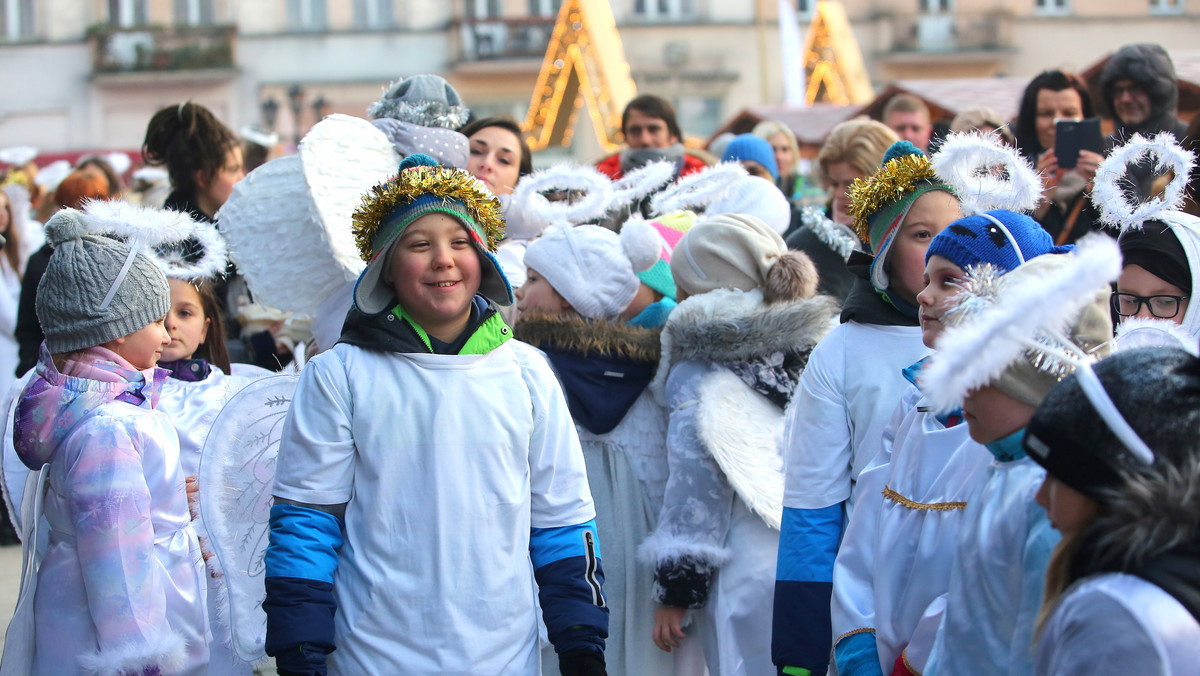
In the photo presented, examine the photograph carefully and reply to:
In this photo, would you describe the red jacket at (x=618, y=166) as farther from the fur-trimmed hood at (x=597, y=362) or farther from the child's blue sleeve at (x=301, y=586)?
the child's blue sleeve at (x=301, y=586)

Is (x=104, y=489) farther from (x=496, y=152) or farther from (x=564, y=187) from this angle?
(x=496, y=152)

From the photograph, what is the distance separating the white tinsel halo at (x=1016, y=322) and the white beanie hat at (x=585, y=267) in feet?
7.49

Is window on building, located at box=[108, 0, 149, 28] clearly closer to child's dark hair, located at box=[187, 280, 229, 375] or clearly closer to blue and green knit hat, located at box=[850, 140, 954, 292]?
child's dark hair, located at box=[187, 280, 229, 375]

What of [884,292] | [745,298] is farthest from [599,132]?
[884,292]

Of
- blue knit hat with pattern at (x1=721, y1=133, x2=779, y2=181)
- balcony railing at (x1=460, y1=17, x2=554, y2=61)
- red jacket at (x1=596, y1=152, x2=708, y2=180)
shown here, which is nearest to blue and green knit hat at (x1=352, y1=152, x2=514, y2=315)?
red jacket at (x1=596, y1=152, x2=708, y2=180)

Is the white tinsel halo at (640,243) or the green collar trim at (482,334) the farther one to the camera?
the white tinsel halo at (640,243)

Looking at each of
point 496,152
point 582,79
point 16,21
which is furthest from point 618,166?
point 16,21

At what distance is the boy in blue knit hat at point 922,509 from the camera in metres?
2.26

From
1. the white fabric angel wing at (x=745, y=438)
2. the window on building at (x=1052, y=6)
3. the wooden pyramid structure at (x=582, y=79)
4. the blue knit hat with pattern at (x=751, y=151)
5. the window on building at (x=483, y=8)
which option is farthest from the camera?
the window on building at (x=1052, y=6)

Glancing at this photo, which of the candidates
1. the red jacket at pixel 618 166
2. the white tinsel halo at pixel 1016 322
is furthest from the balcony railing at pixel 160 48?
the white tinsel halo at pixel 1016 322

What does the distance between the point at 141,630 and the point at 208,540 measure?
34cm

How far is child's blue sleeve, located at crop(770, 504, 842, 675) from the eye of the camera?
278 centimetres

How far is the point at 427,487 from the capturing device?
8.67ft

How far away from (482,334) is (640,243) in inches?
51.8
